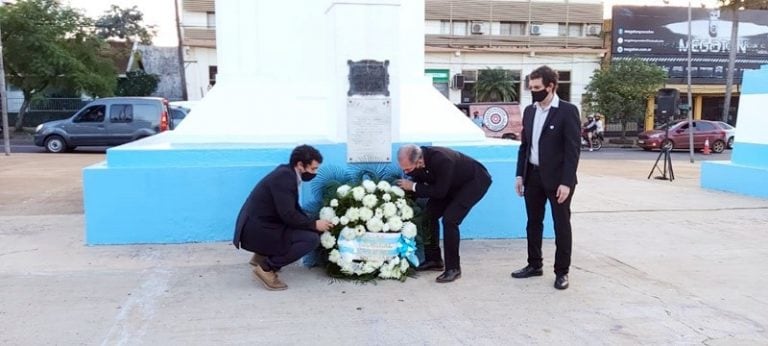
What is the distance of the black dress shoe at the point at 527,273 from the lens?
5348 mm

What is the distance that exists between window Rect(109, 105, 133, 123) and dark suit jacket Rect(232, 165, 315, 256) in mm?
15722

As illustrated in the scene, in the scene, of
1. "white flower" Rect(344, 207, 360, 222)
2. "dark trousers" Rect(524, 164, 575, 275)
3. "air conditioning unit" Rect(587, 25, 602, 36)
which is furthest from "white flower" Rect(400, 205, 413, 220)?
"air conditioning unit" Rect(587, 25, 602, 36)

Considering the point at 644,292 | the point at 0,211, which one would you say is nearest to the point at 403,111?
the point at 644,292

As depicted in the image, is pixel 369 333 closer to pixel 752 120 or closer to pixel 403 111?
pixel 403 111

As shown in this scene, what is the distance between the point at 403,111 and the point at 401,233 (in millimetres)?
2356

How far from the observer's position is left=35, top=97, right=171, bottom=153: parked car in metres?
19.0

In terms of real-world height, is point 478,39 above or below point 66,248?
above

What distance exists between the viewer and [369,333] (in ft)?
13.5

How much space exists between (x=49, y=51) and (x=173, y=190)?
22.4 m

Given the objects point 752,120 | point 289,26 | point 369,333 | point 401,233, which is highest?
point 289,26

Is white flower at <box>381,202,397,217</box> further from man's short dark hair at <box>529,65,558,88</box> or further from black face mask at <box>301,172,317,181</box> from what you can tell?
man's short dark hair at <box>529,65,558,88</box>

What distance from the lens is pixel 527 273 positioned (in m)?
5.36

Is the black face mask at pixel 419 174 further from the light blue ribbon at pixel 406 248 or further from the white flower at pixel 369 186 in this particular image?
the light blue ribbon at pixel 406 248

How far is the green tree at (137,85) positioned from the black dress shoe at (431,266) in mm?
28485
